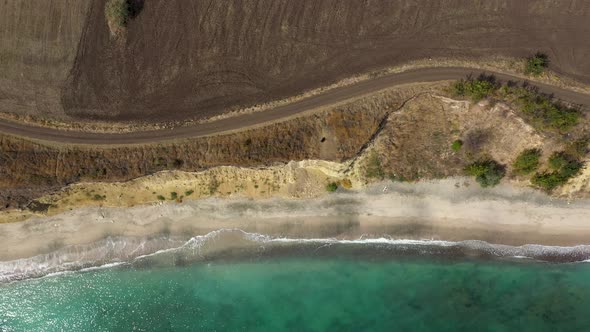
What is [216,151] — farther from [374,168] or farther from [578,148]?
[578,148]

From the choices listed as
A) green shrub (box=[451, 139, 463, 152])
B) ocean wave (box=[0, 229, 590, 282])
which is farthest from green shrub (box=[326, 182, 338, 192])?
green shrub (box=[451, 139, 463, 152])

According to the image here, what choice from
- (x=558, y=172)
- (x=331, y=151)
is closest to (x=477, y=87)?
(x=558, y=172)

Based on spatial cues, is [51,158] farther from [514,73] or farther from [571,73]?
[571,73]

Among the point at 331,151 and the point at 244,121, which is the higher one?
the point at 244,121

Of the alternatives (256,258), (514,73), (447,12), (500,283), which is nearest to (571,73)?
(514,73)

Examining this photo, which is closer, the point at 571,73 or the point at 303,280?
the point at 571,73

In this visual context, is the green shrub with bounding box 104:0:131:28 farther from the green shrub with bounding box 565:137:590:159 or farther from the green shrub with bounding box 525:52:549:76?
the green shrub with bounding box 565:137:590:159
